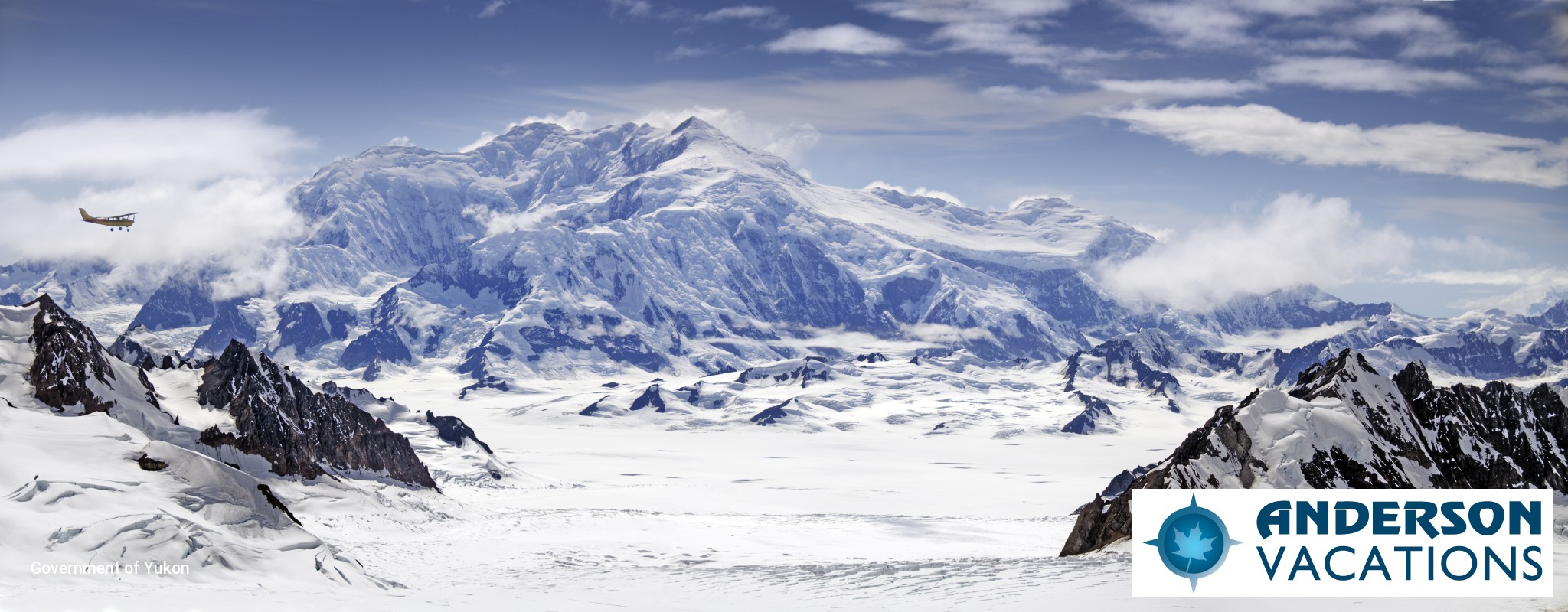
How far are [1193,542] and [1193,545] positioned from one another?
0.20m

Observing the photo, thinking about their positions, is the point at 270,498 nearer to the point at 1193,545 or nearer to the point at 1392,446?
the point at 1193,545

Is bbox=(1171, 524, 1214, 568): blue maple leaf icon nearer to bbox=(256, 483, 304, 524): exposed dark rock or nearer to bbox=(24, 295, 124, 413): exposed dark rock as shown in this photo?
bbox=(256, 483, 304, 524): exposed dark rock

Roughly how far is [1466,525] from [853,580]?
45575 millimetres

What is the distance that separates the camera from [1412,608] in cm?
6781

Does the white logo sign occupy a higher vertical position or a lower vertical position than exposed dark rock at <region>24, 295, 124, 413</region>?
lower

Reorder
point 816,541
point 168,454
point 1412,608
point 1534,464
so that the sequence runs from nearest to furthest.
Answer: point 1412,608 < point 168,454 < point 1534,464 < point 816,541

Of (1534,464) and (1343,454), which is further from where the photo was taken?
(1534,464)

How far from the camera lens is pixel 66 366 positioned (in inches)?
6565

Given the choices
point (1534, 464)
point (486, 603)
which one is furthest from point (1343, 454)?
point (486, 603)

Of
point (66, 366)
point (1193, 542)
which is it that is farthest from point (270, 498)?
A: point (1193, 542)

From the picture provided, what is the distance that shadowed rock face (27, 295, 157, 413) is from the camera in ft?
535

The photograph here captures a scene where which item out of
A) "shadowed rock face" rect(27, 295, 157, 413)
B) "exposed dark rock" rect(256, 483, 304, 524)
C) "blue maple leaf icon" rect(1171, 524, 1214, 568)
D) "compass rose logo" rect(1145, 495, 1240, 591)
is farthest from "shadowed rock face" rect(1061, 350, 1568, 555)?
"shadowed rock face" rect(27, 295, 157, 413)

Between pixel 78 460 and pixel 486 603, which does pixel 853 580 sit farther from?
pixel 78 460

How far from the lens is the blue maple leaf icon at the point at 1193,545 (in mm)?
78812
